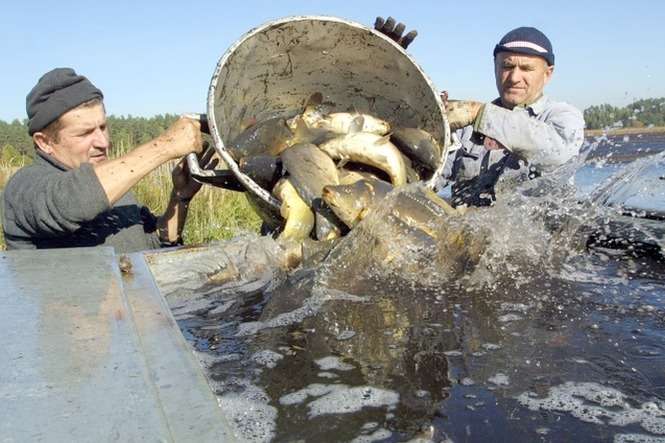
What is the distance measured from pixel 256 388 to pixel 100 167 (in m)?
1.51

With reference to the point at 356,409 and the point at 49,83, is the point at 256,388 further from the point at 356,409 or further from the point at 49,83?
the point at 49,83

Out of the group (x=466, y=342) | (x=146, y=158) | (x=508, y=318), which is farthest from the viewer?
(x=146, y=158)

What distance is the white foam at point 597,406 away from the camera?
1722 mm

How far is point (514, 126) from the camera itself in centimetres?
347

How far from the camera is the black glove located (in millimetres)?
3650

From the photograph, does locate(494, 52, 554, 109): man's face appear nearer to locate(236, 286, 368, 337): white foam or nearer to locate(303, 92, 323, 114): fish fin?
locate(303, 92, 323, 114): fish fin

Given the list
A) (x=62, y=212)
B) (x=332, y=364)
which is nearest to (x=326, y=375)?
(x=332, y=364)

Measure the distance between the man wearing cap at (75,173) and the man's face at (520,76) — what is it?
237 centimetres

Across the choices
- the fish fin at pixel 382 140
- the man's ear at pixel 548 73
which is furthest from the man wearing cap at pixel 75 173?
the man's ear at pixel 548 73

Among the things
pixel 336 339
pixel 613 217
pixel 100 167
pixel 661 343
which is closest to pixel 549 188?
pixel 613 217

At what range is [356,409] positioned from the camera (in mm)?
1815

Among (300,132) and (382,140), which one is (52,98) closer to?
(300,132)

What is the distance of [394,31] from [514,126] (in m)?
0.96

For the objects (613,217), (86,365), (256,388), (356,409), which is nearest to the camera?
(86,365)
